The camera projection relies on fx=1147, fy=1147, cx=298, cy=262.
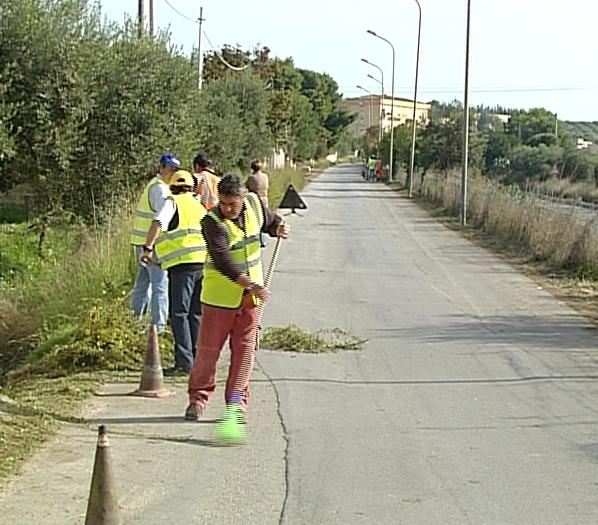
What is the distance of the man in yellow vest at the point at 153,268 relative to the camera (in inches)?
404

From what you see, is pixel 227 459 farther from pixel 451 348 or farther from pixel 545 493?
pixel 451 348

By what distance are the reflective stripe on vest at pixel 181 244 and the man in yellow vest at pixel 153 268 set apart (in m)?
0.28

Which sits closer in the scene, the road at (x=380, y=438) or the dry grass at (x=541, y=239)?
the road at (x=380, y=438)

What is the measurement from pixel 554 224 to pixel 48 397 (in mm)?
14522

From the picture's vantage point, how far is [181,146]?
83.2ft

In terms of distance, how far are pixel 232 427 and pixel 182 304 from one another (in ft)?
6.82

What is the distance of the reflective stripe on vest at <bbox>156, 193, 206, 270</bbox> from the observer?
9758 mm

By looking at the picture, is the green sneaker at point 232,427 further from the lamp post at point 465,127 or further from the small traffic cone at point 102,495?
the lamp post at point 465,127

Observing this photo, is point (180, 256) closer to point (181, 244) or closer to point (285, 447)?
point (181, 244)

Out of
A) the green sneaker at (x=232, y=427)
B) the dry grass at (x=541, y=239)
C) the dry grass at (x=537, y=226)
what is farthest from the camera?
the dry grass at (x=537, y=226)

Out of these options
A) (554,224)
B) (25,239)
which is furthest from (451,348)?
(25,239)

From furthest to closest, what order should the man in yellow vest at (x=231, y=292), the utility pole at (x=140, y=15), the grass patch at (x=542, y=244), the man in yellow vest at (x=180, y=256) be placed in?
1. the utility pole at (x=140, y=15)
2. the grass patch at (x=542, y=244)
3. the man in yellow vest at (x=180, y=256)
4. the man in yellow vest at (x=231, y=292)

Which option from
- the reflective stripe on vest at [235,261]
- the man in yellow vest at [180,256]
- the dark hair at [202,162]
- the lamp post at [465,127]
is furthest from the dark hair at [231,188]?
the lamp post at [465,127]

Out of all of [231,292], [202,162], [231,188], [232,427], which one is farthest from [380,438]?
[202,162]
